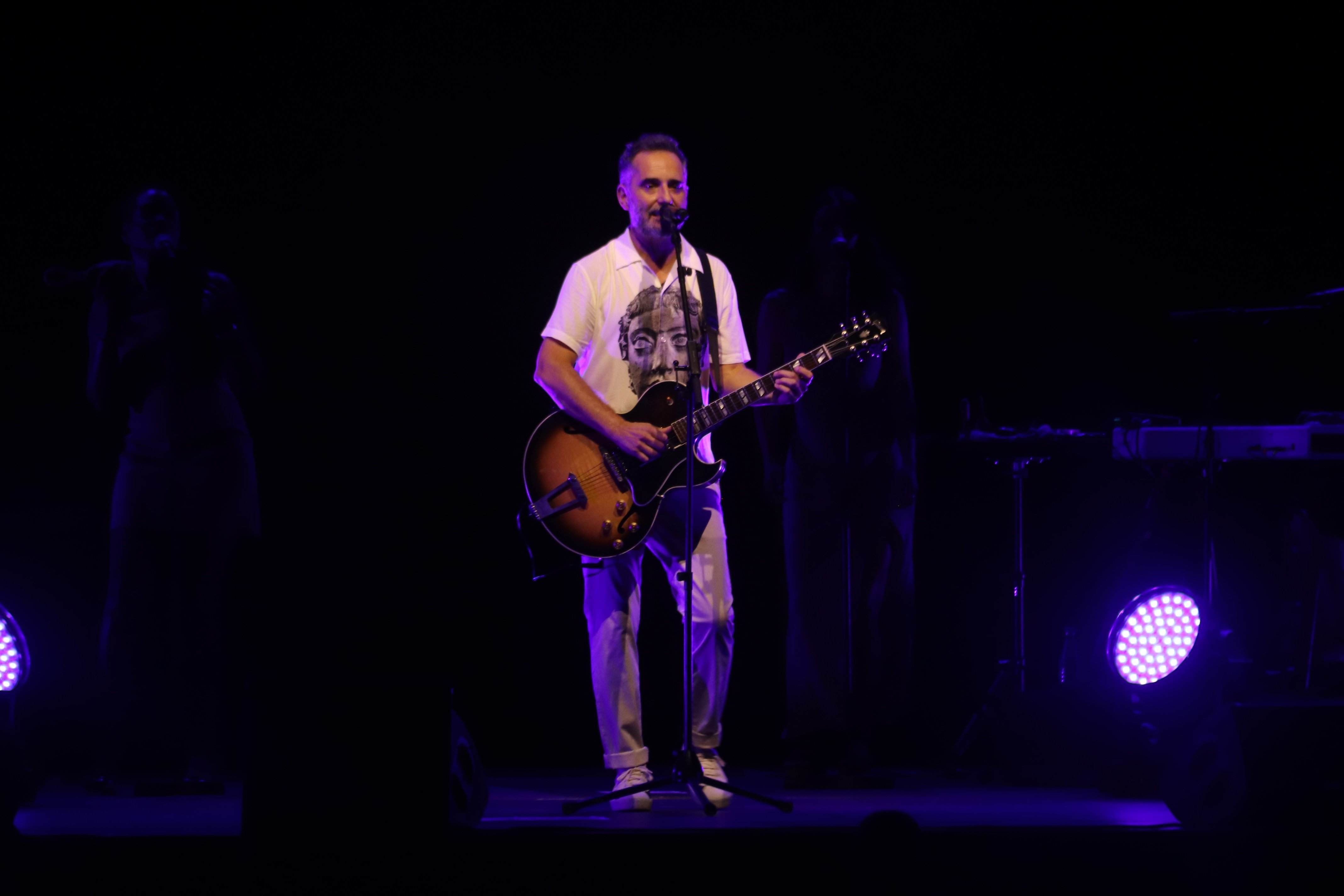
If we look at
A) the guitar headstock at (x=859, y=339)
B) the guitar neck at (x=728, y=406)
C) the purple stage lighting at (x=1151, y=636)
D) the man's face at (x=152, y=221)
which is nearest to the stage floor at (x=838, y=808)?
the purple stage lighting at (x=1151, y=636)

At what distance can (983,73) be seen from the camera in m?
5.54

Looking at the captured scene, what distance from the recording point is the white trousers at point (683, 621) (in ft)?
13.5

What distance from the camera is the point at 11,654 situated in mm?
4711

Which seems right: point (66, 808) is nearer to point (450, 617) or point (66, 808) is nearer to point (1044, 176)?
point (450, 617)

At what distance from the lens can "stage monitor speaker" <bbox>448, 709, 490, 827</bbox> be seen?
3.22 metres

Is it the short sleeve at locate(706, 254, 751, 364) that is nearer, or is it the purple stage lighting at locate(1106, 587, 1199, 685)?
the short sleeve at locate(706, 254, 751, 364)

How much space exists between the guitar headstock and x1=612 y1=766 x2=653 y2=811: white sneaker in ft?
4.41

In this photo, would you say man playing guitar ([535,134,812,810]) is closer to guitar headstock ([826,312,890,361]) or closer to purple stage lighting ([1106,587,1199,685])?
guitar headstock ([826,312,890,361])

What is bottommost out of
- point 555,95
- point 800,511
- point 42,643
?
point 42,643

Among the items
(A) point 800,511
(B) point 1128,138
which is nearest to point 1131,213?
(B) point 1128,138

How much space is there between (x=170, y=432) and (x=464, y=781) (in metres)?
1.76

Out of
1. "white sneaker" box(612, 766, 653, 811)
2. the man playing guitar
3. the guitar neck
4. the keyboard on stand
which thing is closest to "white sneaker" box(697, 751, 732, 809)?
the man playing guitar

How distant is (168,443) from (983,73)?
339cm

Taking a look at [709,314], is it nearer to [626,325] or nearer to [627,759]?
[626,325]
